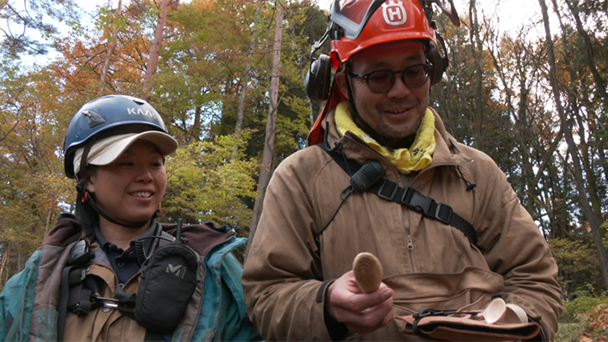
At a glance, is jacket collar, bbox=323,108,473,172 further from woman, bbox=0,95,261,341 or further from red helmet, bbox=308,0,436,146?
woman, bbox=0,95,261,341

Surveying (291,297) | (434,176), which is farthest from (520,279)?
(291,297)

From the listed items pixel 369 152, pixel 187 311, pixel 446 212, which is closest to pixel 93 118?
pixel 187 311

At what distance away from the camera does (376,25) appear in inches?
82.7

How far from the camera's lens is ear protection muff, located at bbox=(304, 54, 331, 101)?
8.13 feet

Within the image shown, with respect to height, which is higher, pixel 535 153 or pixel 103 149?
pixel 103 149

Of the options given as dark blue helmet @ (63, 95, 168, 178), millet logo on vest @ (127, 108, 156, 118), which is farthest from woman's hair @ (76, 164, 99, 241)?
Result: millet logo on vest @ (127, 108, 156, 118)

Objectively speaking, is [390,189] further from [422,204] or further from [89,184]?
[89,184]

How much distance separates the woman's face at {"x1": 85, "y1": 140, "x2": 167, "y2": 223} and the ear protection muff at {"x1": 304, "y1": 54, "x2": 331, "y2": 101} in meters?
0.97

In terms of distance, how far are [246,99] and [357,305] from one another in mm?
21884

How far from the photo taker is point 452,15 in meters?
2.61

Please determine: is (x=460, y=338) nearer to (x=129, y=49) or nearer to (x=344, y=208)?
(x=344, y=208)

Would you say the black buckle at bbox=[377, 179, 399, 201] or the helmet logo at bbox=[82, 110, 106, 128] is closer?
the black buckle at bbox=[377, 179, 399, 201]

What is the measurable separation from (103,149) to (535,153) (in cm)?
2584

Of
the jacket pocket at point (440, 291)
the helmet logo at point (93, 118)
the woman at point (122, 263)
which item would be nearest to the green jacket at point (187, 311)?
the woman at point (122, 263)
